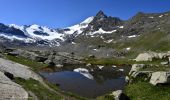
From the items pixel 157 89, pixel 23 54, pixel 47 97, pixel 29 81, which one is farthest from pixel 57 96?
pixel 23 54

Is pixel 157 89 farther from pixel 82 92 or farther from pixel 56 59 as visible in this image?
pixel 56 59

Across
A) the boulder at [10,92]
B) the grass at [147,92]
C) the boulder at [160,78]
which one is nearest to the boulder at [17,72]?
the boulder at [10,92]

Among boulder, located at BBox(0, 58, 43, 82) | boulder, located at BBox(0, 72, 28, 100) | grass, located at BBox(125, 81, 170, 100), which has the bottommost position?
grass, located at BBox(125, 81, 170, 100)

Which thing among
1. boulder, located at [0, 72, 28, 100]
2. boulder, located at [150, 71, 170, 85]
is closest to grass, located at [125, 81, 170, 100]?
boulder, located at [150, 71, 170, 85]

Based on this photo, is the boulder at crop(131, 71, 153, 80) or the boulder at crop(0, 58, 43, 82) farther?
the boulder at crop(0, 58, 43, 82)

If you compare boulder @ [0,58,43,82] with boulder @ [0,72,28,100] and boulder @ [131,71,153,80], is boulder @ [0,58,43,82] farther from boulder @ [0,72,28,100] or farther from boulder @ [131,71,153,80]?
boulder @ [131,71,153,80]

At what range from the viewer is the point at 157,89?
49.9 metres

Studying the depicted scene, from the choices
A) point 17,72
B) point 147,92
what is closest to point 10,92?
point 147,92

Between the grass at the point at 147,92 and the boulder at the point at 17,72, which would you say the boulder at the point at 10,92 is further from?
the grass at the point at 147,92

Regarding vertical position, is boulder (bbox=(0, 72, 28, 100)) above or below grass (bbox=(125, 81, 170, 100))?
above

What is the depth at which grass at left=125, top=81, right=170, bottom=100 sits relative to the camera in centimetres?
4747

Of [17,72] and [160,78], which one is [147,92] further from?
[17,72]

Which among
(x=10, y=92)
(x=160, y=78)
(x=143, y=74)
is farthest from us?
(x=143, y=74)

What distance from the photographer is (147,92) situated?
49.6 m
